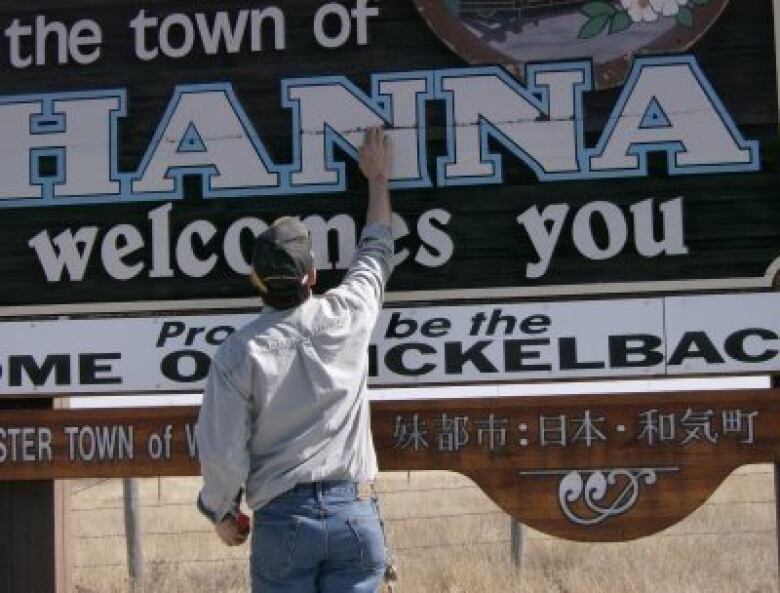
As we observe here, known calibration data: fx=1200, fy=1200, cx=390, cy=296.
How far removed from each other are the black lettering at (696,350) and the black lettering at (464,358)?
0.65m

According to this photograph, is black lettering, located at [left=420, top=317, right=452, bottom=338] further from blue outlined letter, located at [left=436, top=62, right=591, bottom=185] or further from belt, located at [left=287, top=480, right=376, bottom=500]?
belt, located at [left=287, top=480, right=376, bottom=500]

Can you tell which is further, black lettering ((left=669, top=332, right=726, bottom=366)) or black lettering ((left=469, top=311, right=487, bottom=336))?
black lettering ((left=469, top=311, right=487, bottom=336))

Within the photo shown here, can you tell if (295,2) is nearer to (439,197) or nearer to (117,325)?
(439,197)

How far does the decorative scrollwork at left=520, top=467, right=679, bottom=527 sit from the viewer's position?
4273mm

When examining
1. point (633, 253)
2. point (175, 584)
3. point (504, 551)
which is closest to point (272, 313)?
point (633, 253)

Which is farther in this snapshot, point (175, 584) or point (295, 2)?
point (175, 584)

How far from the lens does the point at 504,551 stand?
1056 cm

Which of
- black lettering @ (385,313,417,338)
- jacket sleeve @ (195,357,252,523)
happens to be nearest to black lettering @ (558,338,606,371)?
black lettering @ (385,313,417,338)

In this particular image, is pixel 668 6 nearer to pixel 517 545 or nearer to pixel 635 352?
pixel 635 352

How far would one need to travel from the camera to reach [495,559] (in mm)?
9734

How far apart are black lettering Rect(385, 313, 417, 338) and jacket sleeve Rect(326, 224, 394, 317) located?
0.45 m

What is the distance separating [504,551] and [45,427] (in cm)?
666

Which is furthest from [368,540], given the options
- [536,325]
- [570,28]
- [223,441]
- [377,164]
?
[570,28]

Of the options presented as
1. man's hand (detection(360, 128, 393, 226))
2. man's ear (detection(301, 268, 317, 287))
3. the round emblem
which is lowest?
man's ear (detection(301, 268, 317, 287))
